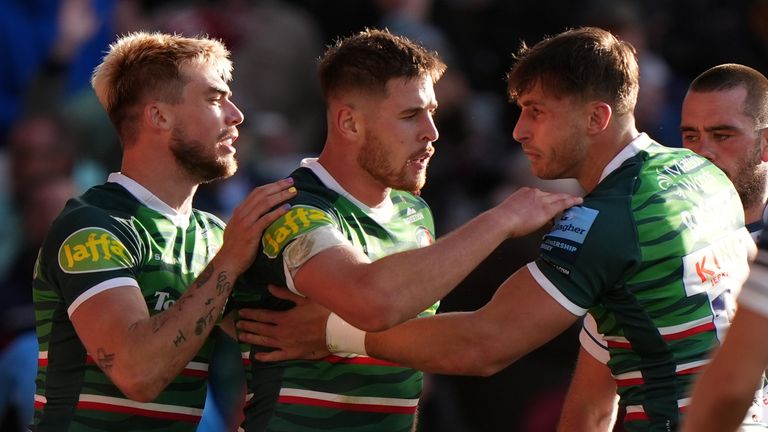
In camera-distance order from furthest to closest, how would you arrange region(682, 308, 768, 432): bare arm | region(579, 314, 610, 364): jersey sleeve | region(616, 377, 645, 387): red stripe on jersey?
region(579, 314, 610, 364): jersey sleeve, region(616, 377, 645, 387): red stripe on jersey, region(682, 308, 768, 432): bare arm

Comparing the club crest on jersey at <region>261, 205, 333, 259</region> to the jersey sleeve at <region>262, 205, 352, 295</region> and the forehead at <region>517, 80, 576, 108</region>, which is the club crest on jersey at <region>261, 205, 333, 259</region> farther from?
the forehead at <region>517, 80, 576, 108</region>

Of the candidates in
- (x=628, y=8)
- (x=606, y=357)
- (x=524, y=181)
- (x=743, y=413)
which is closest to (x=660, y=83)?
(x=628, y=8)

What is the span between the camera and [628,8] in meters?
10.8

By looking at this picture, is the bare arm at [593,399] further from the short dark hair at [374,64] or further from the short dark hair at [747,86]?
the short dark hair at [374,64]

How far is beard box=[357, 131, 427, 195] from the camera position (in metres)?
5.45

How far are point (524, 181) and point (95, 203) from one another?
4763mm

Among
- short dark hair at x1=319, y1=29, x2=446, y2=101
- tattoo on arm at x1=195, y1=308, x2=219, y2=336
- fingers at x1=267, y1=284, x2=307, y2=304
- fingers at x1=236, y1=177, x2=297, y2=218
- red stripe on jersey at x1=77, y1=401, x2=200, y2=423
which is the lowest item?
red stripe on jersey at x1=77, y1=401, x2=200, y2=423

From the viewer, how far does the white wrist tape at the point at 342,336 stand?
5.08 m

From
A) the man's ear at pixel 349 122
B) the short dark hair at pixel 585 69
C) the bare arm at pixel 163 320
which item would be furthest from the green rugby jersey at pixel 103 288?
the short dark hair at pixel 585 69

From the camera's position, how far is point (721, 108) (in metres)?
5.70

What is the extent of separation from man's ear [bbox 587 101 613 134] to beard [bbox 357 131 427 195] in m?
0.80

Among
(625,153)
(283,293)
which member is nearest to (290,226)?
(283,293)

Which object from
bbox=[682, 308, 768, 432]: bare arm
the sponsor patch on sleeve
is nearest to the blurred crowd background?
the sponsor patch on sleeve

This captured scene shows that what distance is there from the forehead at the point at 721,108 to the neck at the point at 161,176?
232cm
